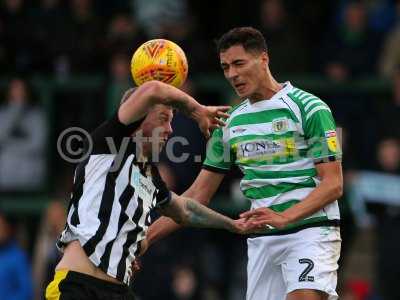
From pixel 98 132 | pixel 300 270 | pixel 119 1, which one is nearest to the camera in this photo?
pixel 98 132

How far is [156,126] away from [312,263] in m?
1.69

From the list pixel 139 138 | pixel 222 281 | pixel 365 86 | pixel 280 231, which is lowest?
pixel 222 281

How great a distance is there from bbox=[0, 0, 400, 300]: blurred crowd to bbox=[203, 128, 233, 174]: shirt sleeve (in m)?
3.84

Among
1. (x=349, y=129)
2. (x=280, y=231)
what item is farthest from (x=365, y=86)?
(x=280, y=231)

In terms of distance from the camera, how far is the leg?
26.3 ft

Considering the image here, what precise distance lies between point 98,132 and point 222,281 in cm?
719

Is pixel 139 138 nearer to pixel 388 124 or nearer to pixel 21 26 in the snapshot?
pixel 388 124

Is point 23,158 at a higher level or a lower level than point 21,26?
lower

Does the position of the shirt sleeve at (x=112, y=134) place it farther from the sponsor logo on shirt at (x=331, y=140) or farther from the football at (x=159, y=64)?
the sponsor logo on shirt at (x=331, y=140)

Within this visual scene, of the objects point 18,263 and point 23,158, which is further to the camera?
point 23,158

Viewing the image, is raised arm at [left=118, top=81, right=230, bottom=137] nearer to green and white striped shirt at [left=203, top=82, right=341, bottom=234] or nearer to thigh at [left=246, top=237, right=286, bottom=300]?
green and white striped shirt at [left=203, top=82, right=341, bottom=234]

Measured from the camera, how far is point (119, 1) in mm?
16531

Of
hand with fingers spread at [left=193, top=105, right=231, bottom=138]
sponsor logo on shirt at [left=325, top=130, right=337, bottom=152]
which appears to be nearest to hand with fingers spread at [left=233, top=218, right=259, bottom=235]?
sponsor logo on shirt at [left=325, top=130, right=337, bottom=152]

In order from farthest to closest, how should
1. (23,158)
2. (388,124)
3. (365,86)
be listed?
(23,158) → (365,86) → (388,124)
